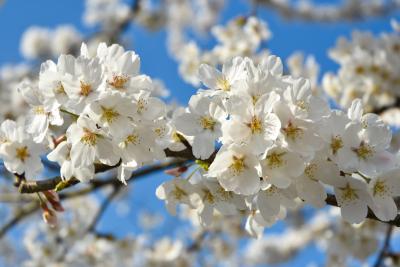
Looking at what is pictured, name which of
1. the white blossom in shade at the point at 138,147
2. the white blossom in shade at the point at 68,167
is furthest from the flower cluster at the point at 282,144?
the white blossom in shade at the point at 68,167

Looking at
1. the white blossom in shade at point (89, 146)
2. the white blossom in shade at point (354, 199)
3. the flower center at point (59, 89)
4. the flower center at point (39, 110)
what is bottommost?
the white blossom in shade at point (354, 199)

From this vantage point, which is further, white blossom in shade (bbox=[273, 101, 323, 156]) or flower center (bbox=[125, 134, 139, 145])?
flower center (bbox=[125, 134, 139, 145])

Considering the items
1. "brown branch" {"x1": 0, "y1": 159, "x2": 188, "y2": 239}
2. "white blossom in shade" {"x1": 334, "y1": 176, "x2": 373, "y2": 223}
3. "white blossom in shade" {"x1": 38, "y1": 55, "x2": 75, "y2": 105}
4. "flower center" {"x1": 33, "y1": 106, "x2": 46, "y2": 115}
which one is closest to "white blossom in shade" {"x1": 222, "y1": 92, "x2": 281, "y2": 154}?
"white blossom in shade" {"x1": 334, "y1": 176, "x2": 373, "y2": 223}

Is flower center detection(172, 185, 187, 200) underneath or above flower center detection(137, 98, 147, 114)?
underneath

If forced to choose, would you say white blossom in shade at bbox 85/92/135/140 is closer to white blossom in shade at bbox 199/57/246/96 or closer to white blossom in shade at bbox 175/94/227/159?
white blossom in shade at bbox 175/94/227/159

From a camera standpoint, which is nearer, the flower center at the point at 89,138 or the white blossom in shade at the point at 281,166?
the white blossom in shade at the point at 281,166

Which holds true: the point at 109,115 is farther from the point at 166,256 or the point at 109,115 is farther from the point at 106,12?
the point at 106,12

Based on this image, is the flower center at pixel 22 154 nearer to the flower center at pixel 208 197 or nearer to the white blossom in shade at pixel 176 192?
the white blossom in shade at pixel 176 192
